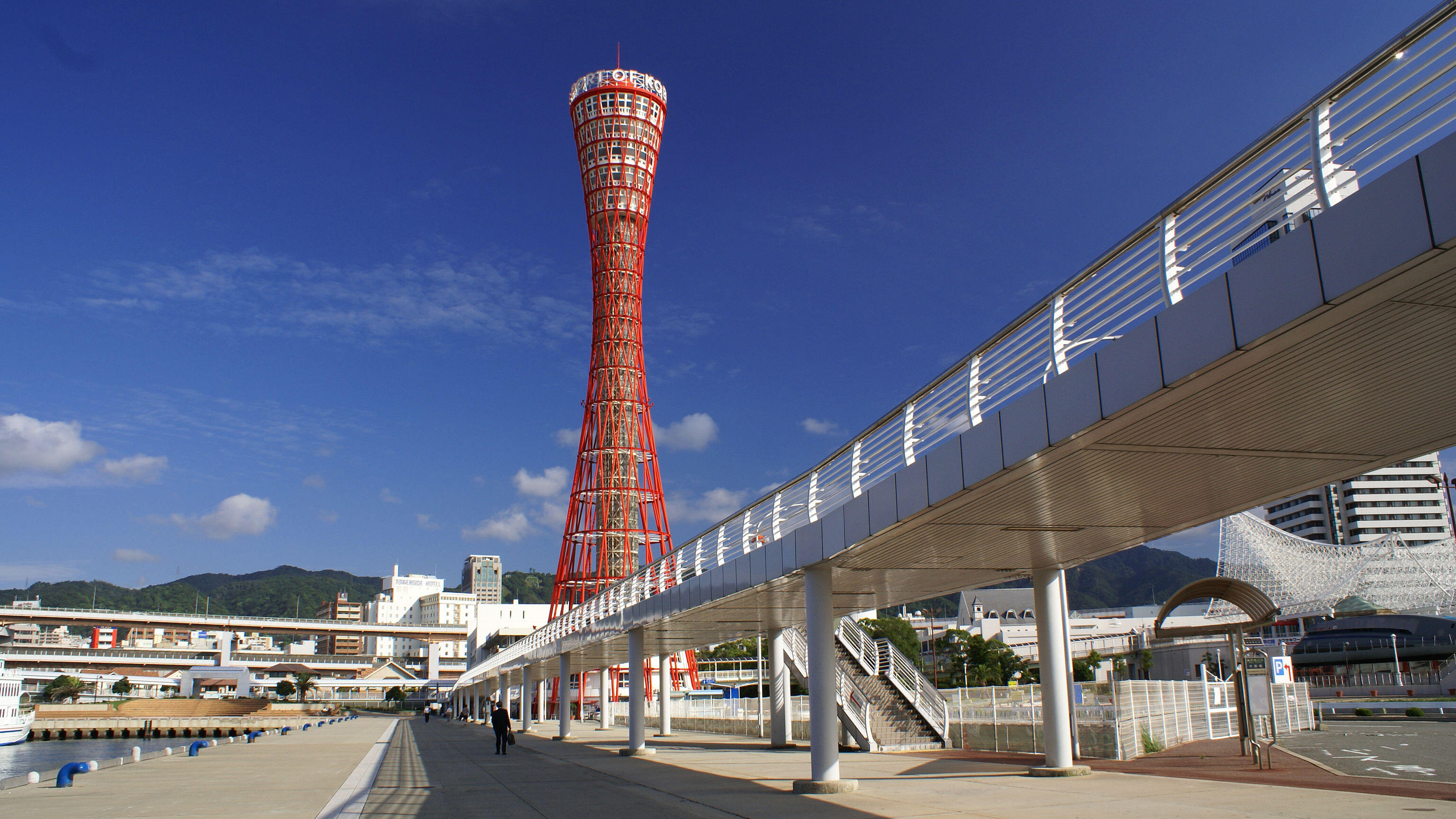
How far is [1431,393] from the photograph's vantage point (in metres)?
7.41

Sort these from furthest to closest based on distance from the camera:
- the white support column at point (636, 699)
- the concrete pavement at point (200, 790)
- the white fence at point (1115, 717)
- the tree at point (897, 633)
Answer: the tree at point (897, 633) < the white support column at point (636, 699) < the white fence at point (1115, 717) < the concrete pavement at point (200, 790)

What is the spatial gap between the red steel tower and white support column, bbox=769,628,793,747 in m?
25.1

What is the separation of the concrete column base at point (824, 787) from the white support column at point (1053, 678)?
3376 millimetres

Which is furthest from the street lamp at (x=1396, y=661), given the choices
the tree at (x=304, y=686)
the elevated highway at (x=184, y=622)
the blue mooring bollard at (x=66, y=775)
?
the tree at (x=304, y=686)

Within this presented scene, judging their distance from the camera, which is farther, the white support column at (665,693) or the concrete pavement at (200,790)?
the white support column at (665,693)

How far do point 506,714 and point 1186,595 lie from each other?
56.6 feet

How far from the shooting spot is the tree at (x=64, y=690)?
89562mm

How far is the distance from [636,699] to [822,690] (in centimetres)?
1078

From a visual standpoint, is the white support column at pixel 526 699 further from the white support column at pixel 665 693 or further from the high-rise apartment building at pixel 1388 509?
the high-rise apartment building at pixel 1388 509

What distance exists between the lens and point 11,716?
171ft

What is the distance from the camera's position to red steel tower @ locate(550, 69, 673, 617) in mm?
49469

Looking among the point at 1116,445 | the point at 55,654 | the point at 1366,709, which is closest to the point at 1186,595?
the point at 1116,445

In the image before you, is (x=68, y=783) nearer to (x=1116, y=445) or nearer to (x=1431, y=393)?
(x=1116, y=445)

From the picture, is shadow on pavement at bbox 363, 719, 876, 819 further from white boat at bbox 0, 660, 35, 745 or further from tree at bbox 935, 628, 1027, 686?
tree at bbox 935, 628, 1027, 686
